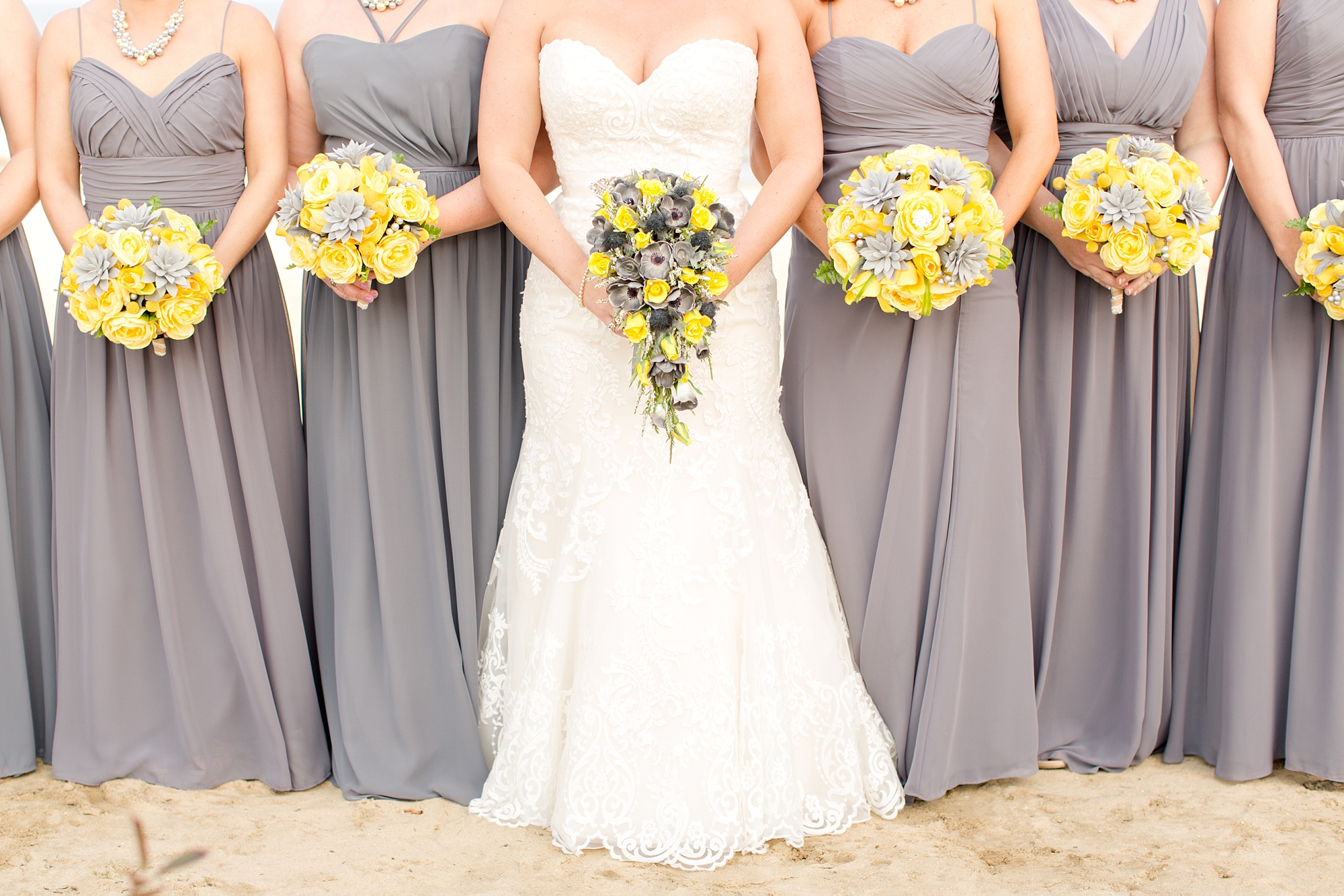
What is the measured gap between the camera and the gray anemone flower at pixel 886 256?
11.1 ft

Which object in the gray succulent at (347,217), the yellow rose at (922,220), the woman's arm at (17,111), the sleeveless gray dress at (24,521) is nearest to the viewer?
the yellow rose at (922,220)

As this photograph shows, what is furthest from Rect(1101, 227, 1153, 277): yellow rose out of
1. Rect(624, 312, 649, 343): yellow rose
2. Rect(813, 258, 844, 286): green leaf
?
Rect(624, 312, 649, 343): yellow rose

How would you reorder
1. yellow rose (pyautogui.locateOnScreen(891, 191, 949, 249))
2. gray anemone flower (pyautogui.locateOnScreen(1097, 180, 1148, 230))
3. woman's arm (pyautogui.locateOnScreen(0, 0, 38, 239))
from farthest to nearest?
woman's arm (pyautogui.locateOnScreen(0, 0, 38, 239)) → gray anemone flower (pyautogui.locateOnScreen(1097, 180, 1148, 230)) → yellow rose (pyautogui.locateOnScreen(891, 191, 949, 249))

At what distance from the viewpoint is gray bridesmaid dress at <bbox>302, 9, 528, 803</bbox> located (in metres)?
3.91

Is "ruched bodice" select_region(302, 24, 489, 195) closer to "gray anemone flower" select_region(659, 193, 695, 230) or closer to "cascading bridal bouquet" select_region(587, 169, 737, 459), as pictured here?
"cascading bridal bouquet" select_region(587, 169, 737, 459)

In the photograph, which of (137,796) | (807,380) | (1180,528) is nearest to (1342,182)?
(1180,528)

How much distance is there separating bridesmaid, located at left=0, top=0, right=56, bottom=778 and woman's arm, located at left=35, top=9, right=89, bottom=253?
77 mm

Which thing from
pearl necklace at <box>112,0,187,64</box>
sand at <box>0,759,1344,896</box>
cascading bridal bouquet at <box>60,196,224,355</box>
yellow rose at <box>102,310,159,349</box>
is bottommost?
sand at <box>0,759,1344,896</box>

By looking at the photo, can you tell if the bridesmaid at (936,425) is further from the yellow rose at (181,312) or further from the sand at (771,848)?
the yellow rose at (181,312)

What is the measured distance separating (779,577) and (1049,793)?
127 cm

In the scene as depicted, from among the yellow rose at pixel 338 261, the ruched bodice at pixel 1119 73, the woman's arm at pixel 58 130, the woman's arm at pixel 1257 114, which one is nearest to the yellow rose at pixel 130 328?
the woman's arm at pixel 58 130

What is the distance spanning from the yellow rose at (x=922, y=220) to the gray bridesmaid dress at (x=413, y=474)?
5.00 feet

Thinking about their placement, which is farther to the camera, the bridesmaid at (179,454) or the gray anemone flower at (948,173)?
the bridesmaid at (179,454)

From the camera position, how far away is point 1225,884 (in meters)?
3.32
